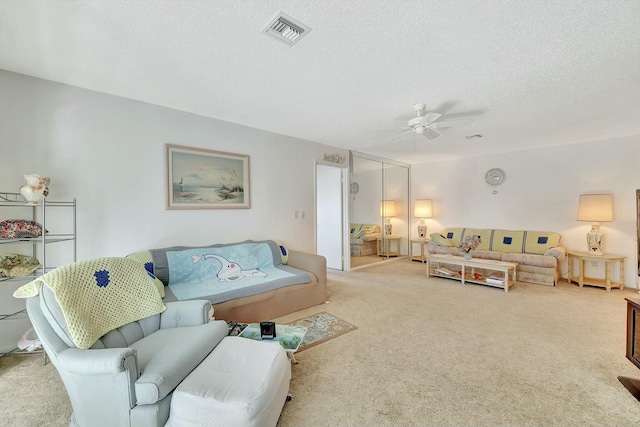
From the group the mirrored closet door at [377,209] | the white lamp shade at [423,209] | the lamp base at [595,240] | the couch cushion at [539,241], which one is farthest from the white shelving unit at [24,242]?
the lamp base at [595,240]

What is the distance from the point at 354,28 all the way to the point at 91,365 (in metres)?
2.41

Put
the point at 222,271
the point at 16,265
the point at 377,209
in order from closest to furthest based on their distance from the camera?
the point at 16,265 → the point at 222,271 → the point at 377,209

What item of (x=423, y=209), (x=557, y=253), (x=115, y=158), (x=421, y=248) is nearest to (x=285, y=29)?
(x=115, y=158)

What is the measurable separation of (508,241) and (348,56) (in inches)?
188

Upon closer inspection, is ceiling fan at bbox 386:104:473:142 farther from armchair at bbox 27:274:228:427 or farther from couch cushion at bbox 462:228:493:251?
couch cushion at bbox 462:228:493:251

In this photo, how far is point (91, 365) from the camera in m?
1.31

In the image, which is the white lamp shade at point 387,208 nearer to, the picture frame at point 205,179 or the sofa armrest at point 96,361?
the picture frame at point 205,179

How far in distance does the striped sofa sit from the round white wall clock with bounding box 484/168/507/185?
985 mm

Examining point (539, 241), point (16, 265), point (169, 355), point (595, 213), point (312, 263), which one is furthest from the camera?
point (539, 241)

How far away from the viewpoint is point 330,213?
5.42 metres

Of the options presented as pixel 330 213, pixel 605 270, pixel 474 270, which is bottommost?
pixel 474 270

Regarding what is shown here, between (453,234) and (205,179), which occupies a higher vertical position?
(205,179)

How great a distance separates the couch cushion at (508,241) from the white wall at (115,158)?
14.5 ft

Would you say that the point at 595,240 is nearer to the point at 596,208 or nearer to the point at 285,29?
the point at 596,208
